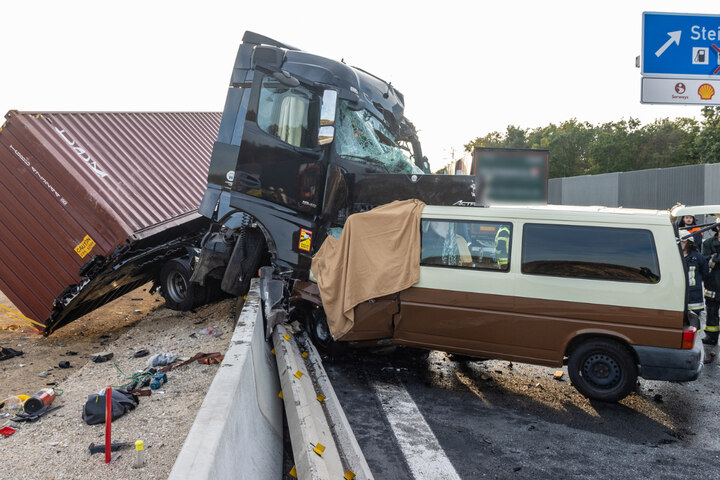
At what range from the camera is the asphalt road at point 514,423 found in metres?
4.55

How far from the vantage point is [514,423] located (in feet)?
17.9

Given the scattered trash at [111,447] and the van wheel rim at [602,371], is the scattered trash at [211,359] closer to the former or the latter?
the scattered trash at [111,447]

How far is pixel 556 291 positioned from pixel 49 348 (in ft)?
25.4

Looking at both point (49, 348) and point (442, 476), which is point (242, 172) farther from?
point (442, 476)

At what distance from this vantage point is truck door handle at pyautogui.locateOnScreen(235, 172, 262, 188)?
8.09 metres

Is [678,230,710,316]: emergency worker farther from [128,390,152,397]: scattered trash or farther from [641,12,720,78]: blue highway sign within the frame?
[128,390,152,397]: scattered trash

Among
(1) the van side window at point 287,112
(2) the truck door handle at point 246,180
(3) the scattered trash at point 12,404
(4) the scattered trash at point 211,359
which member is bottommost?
(3) the scattered trash at point 12,404

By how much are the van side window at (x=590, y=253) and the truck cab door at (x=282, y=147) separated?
9.83 feet

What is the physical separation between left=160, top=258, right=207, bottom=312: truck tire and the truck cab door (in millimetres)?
2553

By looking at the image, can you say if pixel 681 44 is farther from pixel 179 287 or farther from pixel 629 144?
pixel 629 144

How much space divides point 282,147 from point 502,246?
11.1 feet

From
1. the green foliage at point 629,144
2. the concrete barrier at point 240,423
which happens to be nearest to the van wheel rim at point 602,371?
the concrete barrier at point 240,423

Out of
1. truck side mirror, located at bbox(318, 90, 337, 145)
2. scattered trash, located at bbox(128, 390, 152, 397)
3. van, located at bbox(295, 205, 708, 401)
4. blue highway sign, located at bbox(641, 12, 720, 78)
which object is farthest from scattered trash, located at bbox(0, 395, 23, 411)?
blue highway sign, located at bbox(641, 12, 720, 78)

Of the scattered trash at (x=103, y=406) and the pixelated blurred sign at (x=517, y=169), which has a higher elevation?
the pixelated blurred sign at (x=517, y=169)
